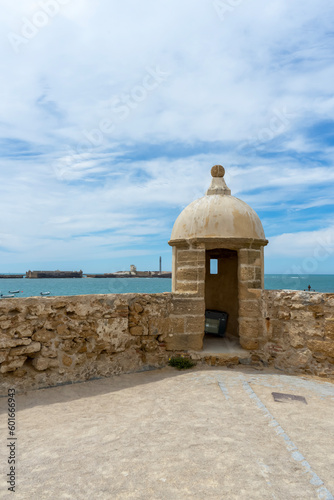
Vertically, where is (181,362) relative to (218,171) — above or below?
below

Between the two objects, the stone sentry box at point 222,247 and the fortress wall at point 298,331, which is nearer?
the fortress wall at point 298,331

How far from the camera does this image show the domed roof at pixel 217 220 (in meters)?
6.80

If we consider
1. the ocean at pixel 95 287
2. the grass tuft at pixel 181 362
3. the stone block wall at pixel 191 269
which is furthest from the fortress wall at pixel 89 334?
the ocean at pixel 95 287

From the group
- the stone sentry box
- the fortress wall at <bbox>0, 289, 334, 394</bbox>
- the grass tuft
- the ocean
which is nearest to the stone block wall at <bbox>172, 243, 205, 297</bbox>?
the stone sentry box

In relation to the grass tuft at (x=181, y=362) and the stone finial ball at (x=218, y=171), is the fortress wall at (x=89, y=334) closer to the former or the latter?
the grass tuft at (x=181, y=362)

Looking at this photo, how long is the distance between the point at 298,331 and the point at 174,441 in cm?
347

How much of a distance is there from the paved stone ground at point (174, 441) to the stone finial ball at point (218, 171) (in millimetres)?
4434

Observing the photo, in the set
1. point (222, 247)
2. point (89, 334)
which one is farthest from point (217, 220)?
point (89, 334)

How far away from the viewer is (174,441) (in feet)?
11.0

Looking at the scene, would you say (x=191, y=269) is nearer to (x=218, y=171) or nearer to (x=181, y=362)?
(x=181, y=362)

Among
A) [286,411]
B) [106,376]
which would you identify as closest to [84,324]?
[106,376]

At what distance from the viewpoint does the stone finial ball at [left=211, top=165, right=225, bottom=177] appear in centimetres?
770

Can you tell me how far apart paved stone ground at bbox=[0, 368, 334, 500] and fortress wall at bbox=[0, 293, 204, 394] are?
0.35 meters

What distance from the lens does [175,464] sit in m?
2.93
